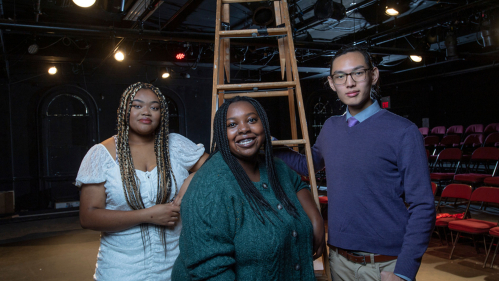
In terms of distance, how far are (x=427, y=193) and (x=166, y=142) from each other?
1.17 m

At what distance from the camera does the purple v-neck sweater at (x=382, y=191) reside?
1.38 m

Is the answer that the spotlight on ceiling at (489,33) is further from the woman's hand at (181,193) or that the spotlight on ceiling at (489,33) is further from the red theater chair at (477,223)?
the woman's hand at (181,193)

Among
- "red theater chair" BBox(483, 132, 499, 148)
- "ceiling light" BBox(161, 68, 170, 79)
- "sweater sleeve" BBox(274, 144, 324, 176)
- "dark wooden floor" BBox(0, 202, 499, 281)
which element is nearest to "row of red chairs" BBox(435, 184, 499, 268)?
"dark wooden floor" BBox(0, 202, 499, 281)

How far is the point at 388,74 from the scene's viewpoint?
13.9 meters

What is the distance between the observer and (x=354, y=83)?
62.1 inches

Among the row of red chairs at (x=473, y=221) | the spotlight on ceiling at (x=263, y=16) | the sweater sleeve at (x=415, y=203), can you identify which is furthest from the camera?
the row of red chairs at (x=473, y=221)

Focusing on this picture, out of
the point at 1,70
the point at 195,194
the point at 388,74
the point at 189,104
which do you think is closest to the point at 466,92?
the point at 388,74

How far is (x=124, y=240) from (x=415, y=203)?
1238mm

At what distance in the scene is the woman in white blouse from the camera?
1.46m

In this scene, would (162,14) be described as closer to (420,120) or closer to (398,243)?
(398,243)

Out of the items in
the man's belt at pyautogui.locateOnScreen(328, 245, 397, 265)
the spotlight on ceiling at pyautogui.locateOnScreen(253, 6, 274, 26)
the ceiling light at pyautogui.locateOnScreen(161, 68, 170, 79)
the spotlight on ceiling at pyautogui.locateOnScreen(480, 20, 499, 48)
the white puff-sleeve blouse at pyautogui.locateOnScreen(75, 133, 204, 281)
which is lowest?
the man's belt at pyautogui.locateOnScreen(328, 245, 397, 265)

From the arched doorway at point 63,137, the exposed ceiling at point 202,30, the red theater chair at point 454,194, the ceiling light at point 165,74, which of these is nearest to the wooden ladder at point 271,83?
the exposed ceiling at point 202,30

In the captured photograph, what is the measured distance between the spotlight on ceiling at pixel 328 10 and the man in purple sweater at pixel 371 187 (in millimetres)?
5009

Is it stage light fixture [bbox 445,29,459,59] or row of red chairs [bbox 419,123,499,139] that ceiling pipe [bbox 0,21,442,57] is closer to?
stage light fixture [bbox 445,29,459,59]
